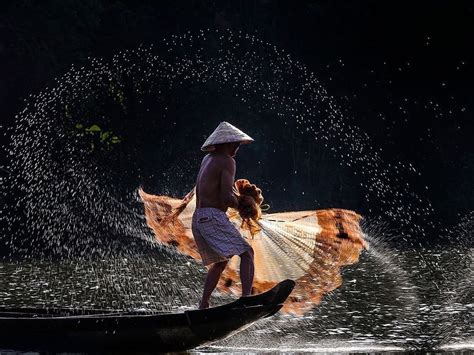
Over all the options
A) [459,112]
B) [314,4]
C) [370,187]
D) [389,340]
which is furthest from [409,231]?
[389,340]

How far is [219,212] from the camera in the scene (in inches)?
395

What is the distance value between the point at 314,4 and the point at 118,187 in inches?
331

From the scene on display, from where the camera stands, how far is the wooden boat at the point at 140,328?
9703 mm

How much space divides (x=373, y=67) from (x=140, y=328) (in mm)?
22676

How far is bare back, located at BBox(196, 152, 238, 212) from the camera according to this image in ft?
32.6

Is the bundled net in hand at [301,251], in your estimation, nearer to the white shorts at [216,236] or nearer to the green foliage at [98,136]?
the white shorts at [216,236]

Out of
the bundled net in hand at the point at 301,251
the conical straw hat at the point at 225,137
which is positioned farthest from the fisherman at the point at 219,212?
the bundled net in hand at the point at 301,251

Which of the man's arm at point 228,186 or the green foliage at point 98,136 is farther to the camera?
the green foliage at point 98,136

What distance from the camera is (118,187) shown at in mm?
28250

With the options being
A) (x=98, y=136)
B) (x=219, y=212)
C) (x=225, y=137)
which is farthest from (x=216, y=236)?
(x=98, y=136)

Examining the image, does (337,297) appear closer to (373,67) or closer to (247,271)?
(247,271)

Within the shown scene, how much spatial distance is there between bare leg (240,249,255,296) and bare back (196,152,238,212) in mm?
467

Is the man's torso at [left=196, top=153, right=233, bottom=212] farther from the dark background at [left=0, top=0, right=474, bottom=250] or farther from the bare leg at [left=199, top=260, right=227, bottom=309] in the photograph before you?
the dark background at [left=0, top=0, right=474, bottom=250]

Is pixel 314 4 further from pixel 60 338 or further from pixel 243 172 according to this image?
pixel 60 338
